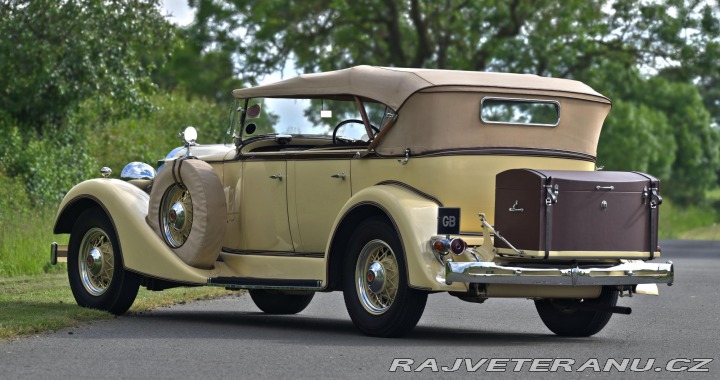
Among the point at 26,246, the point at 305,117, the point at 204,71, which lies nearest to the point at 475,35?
the point at 204,71

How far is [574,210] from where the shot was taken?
408 inches

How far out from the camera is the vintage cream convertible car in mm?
10320

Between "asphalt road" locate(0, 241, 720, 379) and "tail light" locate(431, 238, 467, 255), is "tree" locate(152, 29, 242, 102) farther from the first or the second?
"tail light" locate(431, 238, 467, 255)

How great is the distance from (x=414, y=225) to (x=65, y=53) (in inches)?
627

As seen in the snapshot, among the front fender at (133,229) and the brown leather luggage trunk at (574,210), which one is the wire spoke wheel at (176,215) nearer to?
the front fender at (133,229)

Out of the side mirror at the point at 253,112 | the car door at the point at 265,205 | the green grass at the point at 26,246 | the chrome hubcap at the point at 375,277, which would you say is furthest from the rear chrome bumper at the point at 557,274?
the green grass at the point at 26,246

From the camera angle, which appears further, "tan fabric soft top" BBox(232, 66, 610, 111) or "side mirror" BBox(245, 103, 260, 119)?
"side mirror" BBox(245, 103, 260, 119)

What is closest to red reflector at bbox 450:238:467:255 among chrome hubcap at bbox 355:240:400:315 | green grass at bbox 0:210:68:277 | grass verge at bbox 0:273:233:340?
chrome hubcap at bbox 355:240:400:315

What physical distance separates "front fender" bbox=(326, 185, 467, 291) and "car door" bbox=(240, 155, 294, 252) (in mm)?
1324

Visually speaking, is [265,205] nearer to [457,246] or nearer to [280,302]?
[280,302]

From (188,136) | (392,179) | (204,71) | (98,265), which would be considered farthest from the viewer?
(204,71)

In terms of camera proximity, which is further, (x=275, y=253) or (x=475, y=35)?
(x=475, y=35)

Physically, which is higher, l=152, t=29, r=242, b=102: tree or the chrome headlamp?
l=152, t=29, r=242, b=102: tree

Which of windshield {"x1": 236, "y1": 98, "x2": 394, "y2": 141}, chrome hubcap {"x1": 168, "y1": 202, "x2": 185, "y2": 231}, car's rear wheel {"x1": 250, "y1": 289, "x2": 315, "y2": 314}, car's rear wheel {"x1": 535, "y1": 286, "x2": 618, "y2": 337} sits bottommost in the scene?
car's rear wheel {"x1": 250, "y1": 289, "x2": 315, "y2": 314}
